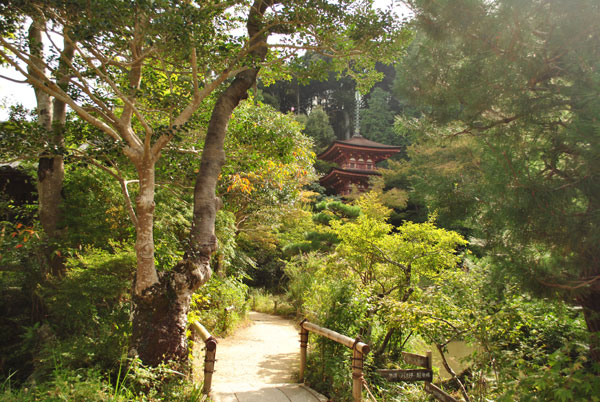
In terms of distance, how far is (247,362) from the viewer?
522 centimetres

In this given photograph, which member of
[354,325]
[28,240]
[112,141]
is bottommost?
[354,325]

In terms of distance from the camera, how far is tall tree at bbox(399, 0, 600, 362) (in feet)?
6.10

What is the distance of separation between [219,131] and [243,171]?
161cm

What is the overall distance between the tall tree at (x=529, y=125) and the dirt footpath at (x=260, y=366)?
2461 millimetres

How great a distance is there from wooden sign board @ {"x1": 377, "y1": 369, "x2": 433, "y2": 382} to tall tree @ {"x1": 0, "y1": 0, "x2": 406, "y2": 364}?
1.77 meters

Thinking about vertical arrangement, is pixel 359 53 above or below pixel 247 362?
above

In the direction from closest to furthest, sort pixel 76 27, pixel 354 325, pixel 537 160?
1. pixel 537 160
2. pixel 76 27
3. pixel 354 325

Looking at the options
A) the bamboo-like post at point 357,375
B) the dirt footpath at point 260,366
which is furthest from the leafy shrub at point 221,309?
the bamboo-like post at point 357,375

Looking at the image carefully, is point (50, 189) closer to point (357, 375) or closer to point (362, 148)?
point (357, 375)

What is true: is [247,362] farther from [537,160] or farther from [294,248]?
[294,248]

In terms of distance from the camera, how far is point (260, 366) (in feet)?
16.5

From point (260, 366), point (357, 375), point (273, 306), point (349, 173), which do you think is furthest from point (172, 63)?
point (349, 173)

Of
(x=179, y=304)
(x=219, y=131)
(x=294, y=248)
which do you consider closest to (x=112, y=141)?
(x=219, y=131)

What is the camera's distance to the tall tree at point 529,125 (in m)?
1.86
